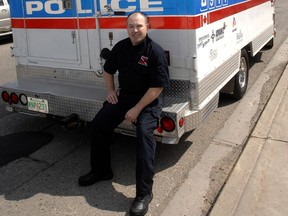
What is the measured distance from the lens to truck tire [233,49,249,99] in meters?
5.58

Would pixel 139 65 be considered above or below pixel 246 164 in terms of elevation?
above

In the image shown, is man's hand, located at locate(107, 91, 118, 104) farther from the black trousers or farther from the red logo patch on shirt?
the red logo patch on shirt

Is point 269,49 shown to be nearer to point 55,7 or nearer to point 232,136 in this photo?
point 232,136

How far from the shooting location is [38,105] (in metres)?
4.21

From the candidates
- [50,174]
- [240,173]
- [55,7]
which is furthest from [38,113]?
[240,173]

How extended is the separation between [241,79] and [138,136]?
3.04 m

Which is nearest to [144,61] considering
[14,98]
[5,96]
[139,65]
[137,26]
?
[139,65]

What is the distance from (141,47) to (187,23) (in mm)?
483

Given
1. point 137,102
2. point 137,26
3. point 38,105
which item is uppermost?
point 137,26

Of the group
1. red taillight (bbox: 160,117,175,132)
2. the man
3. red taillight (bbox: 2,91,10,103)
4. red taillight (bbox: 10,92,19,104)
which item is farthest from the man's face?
red taillight (bbox: 2,91,10,103)

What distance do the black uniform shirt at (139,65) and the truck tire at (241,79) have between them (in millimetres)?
2335

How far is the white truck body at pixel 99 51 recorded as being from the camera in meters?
3.57

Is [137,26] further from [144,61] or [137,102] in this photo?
[137,102]

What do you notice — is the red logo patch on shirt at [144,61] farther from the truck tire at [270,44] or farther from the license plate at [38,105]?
the truck tire at [270,44]
